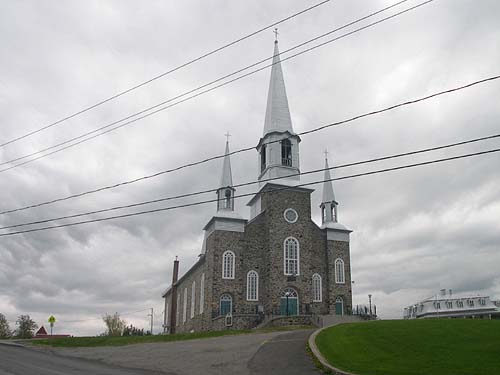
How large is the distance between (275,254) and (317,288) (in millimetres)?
4806

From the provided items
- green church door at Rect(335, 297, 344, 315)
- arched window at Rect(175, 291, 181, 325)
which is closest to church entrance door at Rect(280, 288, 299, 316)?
green church door at Rect(335, 297, 344, 315)

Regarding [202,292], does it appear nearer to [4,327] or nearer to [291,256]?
[291,256]

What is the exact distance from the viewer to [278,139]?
148 feet

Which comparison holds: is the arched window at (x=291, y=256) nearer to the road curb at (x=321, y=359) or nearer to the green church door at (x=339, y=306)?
the green church door at (x=339, y=306)

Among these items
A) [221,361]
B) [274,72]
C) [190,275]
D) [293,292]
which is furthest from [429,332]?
[190,275]

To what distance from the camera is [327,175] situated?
47062 mm

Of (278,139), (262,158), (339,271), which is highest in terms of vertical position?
(278,139)

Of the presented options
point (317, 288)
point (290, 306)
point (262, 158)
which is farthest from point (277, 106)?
point (290, 306)

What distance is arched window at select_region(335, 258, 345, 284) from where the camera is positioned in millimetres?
44053

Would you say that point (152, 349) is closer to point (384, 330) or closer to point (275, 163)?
point (384, 330)

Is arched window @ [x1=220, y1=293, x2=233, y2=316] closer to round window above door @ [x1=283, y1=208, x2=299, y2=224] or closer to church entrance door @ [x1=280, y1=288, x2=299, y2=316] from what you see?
church entrance door @ [x1=280, y1=288, x2=299, y2=316]

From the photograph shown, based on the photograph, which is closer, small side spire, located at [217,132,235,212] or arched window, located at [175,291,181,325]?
small side spire, located at [217,132,235,212]

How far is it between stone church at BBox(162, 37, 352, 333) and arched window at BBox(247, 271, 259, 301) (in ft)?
0.26

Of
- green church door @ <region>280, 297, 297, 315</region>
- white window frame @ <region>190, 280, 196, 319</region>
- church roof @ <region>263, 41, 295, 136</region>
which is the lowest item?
green church door @ <region>280, 297, 297, 315</region>
